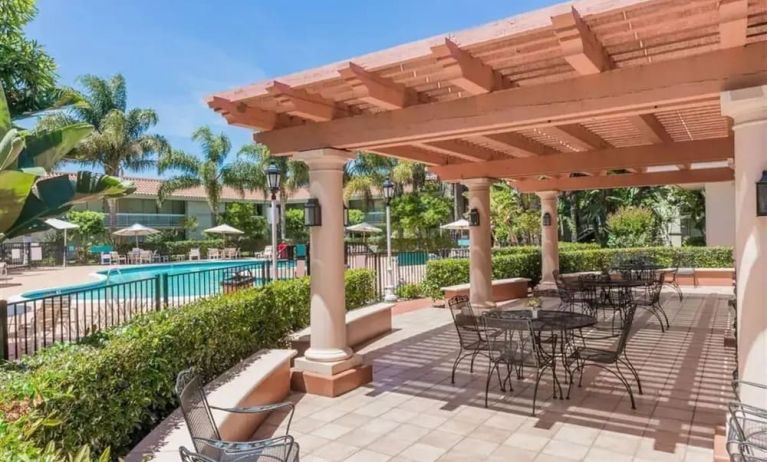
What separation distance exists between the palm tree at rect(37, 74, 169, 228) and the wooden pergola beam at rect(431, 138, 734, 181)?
24.5 meters

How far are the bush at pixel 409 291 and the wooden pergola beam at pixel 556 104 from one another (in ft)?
24.9

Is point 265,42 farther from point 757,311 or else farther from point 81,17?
point 757,311

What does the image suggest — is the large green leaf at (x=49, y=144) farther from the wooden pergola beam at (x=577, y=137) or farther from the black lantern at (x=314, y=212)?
the wooden pergola beam at (x=577, y=137)

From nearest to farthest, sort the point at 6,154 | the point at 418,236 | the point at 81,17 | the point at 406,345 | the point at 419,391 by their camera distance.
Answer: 1. the point at 6,154
2. the point at 419,391
3. the point at 406,345
4. the point at 81,17
5. the point at 418,236

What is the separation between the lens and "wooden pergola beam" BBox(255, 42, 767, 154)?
356 centimetres

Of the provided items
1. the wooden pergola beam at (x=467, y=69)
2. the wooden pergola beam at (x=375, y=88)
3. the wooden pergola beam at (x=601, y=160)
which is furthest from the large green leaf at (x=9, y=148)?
the wooden pergola beam at (x=601, y=160)

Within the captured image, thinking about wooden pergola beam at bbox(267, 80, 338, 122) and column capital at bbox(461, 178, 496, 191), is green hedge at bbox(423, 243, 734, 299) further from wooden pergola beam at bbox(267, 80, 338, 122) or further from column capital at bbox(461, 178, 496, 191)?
wooden pergola beam at bbox(267, 80, 338, 122)

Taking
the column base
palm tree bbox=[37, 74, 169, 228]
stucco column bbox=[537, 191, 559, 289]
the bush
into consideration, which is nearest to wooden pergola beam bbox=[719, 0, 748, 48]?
the column base

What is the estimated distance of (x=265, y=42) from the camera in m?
25.0

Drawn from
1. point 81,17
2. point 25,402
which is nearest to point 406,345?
point 25,402

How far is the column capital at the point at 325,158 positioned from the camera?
5.60 m

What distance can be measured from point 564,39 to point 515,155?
18.3ft

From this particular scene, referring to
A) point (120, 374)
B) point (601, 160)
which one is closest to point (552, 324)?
point (120, 374)

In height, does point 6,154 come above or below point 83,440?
above
